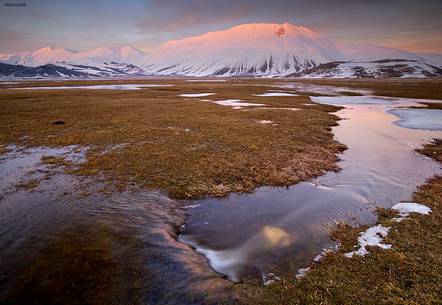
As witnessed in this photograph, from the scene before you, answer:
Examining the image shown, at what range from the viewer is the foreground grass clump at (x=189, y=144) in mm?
18078

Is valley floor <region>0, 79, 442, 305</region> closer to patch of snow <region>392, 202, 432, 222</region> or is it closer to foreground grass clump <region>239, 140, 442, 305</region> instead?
foreground grass clump <region>239, 140, 442, 305</region>

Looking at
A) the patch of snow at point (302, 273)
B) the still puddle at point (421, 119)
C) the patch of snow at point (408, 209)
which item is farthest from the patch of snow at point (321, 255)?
the still puddle at point (421, 119)

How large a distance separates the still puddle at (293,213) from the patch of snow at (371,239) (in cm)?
94

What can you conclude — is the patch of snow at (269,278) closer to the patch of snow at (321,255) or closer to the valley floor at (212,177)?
the valley floor at (212,177)

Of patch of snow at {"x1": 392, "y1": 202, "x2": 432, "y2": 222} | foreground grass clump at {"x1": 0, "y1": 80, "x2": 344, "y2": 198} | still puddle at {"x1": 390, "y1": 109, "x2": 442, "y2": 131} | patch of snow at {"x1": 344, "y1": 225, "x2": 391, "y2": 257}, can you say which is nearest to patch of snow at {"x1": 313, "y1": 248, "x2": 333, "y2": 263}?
patch of snow at {"x1": 344, "y1": 225, "x2": 391, "y2": 257}

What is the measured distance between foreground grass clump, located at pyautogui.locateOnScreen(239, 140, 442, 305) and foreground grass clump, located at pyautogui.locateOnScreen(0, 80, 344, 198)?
751 cm

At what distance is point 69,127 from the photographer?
33219 millimetres

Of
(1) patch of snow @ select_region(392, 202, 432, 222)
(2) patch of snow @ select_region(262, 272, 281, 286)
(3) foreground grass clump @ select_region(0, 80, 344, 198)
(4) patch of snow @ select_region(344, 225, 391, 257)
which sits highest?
(3) foreground grass clump @ select_region(0, 80, 344, 198)

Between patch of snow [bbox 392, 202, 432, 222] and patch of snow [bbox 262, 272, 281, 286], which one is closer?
patch of snow [bbox 262, 272, 281, 286]

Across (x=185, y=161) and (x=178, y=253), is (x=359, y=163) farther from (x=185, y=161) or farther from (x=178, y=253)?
(x=178, y=253)

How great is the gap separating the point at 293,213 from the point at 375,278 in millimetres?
5372

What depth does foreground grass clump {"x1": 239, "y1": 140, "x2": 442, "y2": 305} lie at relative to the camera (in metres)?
8.19

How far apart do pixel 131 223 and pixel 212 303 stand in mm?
5816

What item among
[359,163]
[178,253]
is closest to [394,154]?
[359,163]
